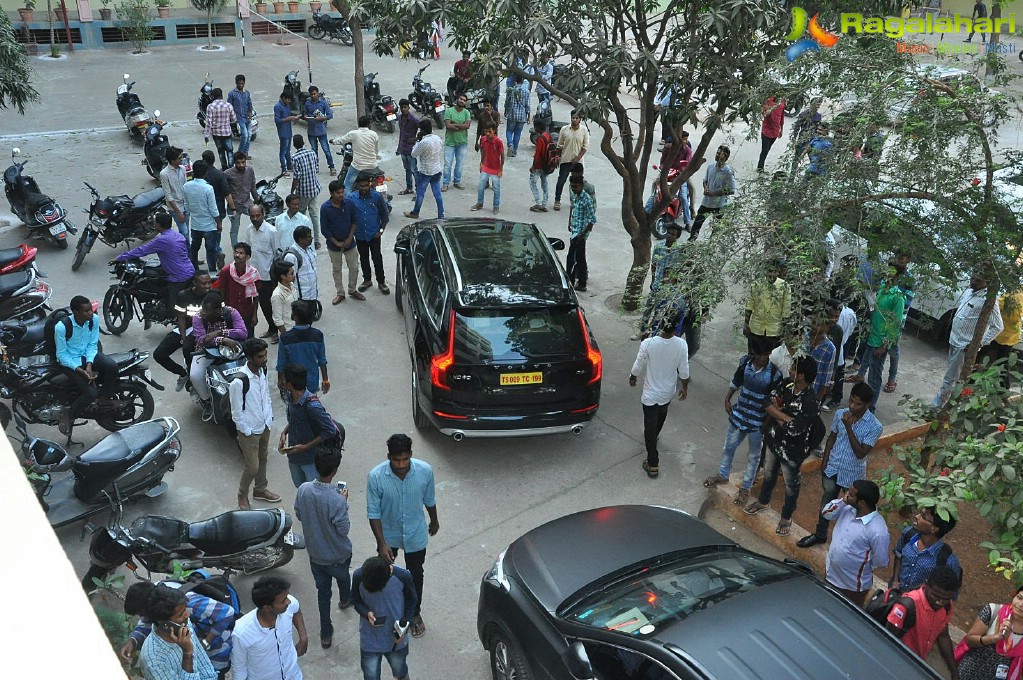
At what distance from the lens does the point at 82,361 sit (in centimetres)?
812

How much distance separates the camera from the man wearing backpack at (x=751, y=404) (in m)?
7.25

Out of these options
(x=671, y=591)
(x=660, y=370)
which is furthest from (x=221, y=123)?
(x=671, y=591)

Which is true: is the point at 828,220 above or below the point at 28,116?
above

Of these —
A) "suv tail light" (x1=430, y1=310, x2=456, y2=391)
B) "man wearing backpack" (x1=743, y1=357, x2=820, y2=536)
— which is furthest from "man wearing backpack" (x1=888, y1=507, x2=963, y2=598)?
"suv tail light" (x1=430, y1=310, x2=456, y2=391)

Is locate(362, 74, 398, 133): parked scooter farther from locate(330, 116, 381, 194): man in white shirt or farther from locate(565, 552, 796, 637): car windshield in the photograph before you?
locate(565, 552, 796, 637): car windshield

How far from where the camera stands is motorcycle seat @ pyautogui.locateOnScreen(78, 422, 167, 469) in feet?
22.9

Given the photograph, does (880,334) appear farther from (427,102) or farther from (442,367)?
(427,102)

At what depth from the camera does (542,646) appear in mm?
5258

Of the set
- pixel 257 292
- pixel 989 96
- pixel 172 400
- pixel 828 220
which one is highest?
pixel 989 96

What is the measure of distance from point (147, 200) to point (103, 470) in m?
5.91

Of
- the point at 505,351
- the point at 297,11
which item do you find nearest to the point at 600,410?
the point at 505,351

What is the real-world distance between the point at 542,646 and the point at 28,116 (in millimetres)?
17115

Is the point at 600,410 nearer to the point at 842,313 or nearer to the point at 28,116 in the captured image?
the point at 842,313

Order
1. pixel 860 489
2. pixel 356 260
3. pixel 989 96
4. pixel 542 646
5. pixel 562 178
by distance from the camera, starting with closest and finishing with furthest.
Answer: pixel 542 646
pixel 860 489
pixel 989 96
pixel 356 260
pixel 562 178
